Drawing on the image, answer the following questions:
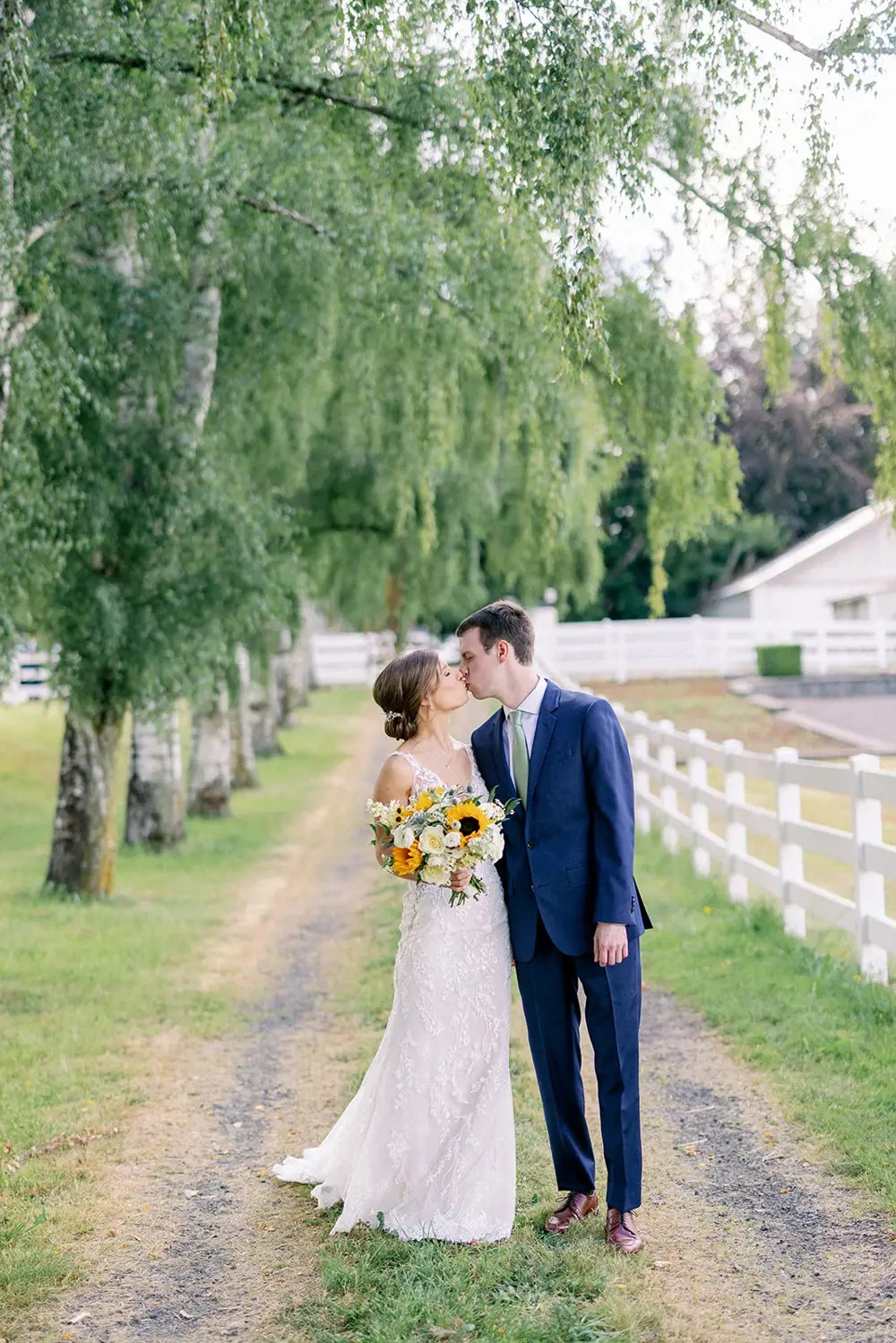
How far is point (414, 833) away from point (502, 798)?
1.51 feet

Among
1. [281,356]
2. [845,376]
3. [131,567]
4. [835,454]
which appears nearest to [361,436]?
[281,356]

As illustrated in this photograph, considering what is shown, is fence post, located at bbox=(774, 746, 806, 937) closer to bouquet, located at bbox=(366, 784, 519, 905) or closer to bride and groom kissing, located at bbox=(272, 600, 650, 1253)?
bride and groom kissing, located at bbox=(272, 600, 650, 1253)

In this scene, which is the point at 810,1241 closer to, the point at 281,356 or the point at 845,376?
the point at 845,376

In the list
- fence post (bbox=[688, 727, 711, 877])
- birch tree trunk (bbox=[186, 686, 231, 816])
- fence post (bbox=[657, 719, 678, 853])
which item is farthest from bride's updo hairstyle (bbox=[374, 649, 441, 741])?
birch tree trunk (bbox=[186, 686, 231, 816])

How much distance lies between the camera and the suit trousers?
4.72 m

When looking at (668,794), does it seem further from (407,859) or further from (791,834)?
(407,859)

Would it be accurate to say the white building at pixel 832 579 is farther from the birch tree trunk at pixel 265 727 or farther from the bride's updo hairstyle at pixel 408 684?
the bride's updo hairstyle at pixel 408 684

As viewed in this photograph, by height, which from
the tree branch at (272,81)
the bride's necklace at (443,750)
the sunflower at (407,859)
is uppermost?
the tree branch at (272,81)

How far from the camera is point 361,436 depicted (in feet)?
64.2

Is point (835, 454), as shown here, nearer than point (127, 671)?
No

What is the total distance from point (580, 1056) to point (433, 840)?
3.18ft

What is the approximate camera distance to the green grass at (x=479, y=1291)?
4.09 metres

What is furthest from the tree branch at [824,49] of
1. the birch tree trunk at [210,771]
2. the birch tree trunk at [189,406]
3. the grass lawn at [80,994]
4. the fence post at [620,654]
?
the fence post at [620,654]

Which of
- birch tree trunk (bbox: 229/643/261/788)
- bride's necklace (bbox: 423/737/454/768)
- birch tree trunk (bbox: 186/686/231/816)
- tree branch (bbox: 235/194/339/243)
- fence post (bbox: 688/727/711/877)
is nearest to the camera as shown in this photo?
bride's necklace (bbox: 423/737/454/768)
